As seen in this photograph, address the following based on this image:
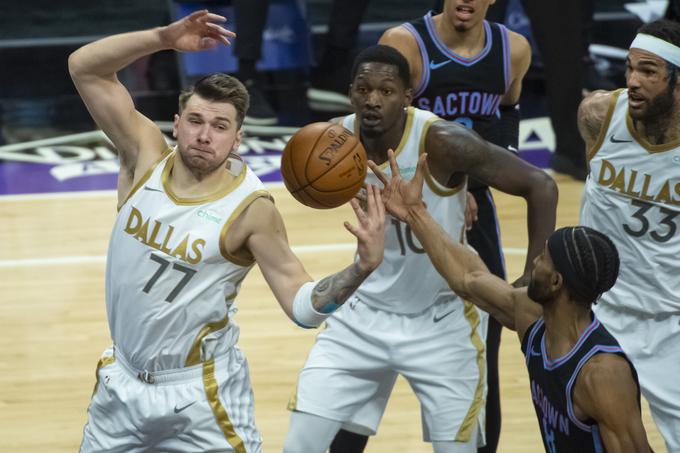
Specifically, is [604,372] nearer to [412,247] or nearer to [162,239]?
[412,247]

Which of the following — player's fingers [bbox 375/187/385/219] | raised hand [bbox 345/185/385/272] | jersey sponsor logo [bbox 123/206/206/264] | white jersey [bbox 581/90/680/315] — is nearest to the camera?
raised hand [bbox 345/185/385/272]

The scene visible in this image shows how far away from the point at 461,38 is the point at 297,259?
195 centimetres

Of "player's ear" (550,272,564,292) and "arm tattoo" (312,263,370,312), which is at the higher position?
"player's ear" (550,272,564,292)

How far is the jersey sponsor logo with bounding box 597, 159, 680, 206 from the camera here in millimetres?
5039

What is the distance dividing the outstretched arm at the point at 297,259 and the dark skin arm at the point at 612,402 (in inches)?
30.2

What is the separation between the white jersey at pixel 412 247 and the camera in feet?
16.2

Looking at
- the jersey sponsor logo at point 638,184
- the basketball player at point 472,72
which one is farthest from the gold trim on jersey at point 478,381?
Answer: the jersey sponsor logo at point 638,184

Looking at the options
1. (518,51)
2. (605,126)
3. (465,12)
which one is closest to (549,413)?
(605,126)

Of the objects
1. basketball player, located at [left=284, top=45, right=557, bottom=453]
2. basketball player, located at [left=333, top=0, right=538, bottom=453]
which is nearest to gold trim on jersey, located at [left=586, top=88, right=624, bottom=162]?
basketball player, located at [left=284, top=45, right=557, bottom=453]

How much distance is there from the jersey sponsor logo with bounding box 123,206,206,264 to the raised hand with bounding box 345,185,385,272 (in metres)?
0.60

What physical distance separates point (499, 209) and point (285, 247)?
5193 millimetres

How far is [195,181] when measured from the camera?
4.47 m

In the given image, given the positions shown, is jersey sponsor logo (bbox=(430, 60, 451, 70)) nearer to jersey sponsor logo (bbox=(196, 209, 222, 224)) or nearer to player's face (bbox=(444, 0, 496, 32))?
player's face (bbox=(444, 0, 496, 32))

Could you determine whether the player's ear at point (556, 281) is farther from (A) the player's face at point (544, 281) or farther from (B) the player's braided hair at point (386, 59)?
(B) the player's braided hair at point (386, 59)
